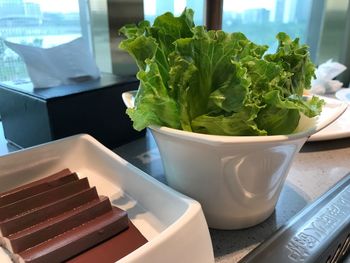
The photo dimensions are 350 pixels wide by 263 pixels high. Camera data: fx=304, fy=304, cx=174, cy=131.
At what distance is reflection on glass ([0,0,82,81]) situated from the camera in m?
0.77

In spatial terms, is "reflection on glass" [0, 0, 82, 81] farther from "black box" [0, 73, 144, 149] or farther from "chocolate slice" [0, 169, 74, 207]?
"chocolate slice" [0, 169, 74, 207]

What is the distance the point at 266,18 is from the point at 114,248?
1568 millimetres

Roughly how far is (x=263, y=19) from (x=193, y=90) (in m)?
1.42

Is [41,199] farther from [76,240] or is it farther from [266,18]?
[266,18]

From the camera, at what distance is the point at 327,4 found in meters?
1.68

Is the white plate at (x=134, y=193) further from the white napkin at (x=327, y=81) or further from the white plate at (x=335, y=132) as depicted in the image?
the white napkin at (x=327, y=81)

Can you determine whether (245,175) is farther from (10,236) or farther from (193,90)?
(10,236)

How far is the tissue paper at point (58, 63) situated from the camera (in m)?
0.64

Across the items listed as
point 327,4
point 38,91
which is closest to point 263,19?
point 327,4

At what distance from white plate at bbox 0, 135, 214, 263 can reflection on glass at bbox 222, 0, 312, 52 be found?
994mm

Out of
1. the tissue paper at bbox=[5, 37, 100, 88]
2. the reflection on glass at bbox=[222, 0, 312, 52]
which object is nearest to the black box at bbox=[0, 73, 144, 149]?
the tissue paper at bbox=[5, 37, 100, 88]

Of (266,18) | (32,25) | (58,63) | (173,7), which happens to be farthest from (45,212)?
(266,18)

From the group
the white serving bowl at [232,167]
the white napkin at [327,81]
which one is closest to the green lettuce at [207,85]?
the white serving bowl at [232,167]

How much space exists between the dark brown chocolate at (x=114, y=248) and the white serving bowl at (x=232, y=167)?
96mm
